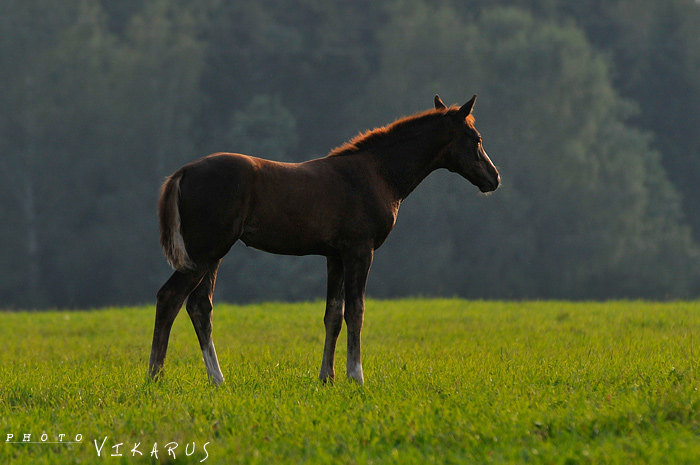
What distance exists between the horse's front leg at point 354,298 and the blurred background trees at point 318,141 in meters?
26.8

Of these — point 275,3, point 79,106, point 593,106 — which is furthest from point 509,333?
point 275,3

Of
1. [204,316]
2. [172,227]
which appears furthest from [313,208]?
[204,316]

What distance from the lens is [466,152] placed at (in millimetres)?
9391

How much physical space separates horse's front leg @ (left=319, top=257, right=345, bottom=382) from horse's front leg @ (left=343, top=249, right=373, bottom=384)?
0.76ft

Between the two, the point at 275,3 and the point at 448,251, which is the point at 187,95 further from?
the point at 448,251

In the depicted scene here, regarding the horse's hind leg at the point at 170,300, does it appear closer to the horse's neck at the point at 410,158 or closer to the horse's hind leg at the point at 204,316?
the horse's hind leg at the point at 204,316

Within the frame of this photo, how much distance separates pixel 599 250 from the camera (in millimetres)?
38625

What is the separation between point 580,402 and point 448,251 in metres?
32.2

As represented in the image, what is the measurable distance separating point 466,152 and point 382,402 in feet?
11.4

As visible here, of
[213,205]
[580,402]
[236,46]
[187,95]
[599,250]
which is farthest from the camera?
[236,46]

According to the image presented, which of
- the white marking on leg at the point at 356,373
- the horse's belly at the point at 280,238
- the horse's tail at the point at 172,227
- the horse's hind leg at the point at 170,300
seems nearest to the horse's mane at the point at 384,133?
the horse's belly at the point at 280,238

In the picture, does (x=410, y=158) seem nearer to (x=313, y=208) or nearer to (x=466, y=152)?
(x=466, y=152)

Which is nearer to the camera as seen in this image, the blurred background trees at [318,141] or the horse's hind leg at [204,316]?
the horse's hind leg at [204,316]

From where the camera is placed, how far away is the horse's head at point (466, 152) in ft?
30.5
